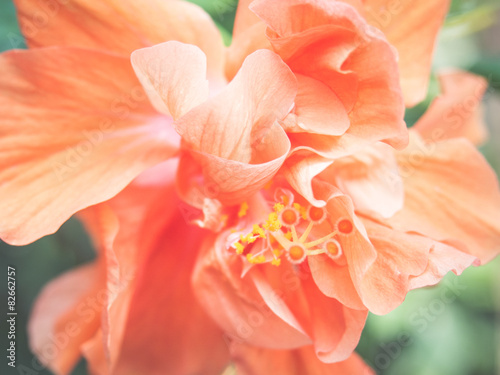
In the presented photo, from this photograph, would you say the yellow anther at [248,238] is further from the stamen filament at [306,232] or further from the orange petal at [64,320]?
the orange petal at [64,320]

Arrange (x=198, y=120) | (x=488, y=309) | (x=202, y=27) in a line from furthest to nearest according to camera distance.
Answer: (x=488, y=309)
(x=202, y=27)
(x=198, y=120)

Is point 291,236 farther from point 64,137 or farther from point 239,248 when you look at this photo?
point 64,137

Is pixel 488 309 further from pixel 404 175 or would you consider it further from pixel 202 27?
pixel 202 27

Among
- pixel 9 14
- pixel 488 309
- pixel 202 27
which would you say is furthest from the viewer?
pixel 488 309

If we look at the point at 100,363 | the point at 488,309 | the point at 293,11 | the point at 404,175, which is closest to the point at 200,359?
the point at 100,363

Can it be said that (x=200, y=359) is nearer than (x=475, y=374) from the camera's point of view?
Yes

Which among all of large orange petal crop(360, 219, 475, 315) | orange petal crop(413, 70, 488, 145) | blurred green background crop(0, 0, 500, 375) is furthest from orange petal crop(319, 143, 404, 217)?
blurred green background crop(0, 0, 500, 375)

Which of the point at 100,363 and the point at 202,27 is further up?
the point at 202,27

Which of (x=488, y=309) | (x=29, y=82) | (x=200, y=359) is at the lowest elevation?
(x=488, y=309)
